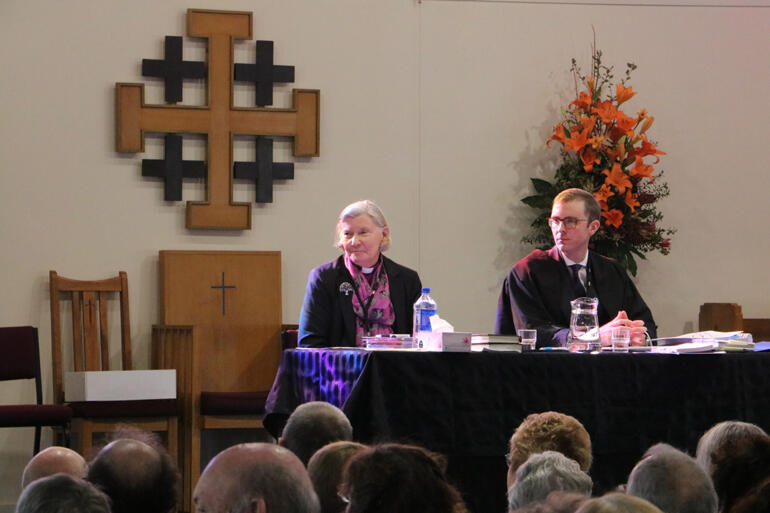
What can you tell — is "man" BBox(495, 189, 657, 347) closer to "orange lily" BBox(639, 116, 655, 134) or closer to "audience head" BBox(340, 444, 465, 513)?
"orange lily" BBox(639, 116, 655, 134)

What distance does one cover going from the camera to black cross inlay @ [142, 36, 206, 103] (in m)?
6.32

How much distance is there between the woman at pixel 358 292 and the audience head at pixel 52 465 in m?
2.03

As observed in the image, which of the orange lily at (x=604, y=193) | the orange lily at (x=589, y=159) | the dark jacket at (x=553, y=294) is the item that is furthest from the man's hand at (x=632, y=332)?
the orange lily at (x=589, y=159)

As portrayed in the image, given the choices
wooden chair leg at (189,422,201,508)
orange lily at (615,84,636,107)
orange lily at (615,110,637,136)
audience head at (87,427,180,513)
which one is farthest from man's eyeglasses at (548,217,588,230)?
audience head at (87,427,180,513)

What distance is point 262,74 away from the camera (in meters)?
6.47

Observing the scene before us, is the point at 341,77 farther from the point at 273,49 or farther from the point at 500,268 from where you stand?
the point at 500,268

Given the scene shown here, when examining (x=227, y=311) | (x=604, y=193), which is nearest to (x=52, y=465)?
(x=227, y=311)

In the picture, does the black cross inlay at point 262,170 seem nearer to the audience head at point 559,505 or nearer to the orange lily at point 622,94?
the orange lily at point 622,94

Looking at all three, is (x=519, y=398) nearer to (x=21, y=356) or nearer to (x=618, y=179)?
(x=618, y=179)

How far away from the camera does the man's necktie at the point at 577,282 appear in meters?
4.91

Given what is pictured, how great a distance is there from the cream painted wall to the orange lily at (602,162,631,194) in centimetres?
55

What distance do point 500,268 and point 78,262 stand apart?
253 cm

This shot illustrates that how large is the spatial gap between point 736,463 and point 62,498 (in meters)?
1.40

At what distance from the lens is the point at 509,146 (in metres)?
6.85
